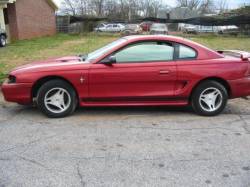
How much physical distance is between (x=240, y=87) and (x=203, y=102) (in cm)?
70

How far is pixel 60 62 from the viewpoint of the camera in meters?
6.32

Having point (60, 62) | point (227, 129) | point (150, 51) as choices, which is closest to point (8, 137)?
point (60, 62)

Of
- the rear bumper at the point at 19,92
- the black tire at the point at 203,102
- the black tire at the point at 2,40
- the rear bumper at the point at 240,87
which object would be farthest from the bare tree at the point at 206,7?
the rear bumper at the point at 19,92

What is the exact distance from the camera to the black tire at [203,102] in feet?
20.1

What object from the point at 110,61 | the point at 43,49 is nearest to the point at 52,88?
the point at 110,61

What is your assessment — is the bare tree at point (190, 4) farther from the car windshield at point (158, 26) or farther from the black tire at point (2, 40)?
the black tire at point (2, 40)

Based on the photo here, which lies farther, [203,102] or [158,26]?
[158,26]

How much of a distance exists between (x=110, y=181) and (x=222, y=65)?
131 inches

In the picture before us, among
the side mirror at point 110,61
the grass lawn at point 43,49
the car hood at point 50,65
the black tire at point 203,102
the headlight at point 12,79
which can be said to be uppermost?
the side mirror at point 110,61

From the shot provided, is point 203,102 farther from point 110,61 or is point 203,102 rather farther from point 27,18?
point 27,18

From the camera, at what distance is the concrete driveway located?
3.80 m

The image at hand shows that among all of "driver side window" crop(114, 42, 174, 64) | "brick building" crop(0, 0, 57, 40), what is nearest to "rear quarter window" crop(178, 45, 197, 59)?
"driver side window" crop(114, 42, 174, 64)

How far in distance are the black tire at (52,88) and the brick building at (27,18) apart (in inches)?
756

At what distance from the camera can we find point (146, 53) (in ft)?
20.2
